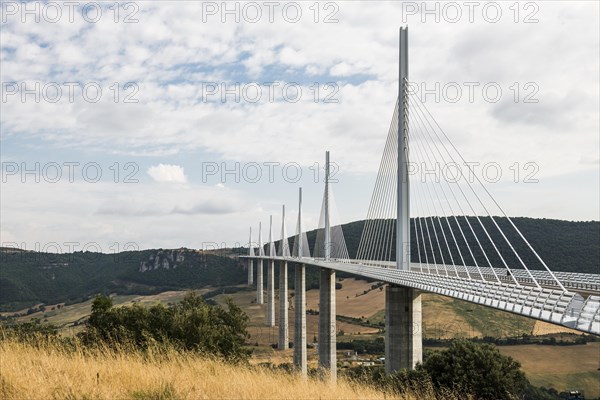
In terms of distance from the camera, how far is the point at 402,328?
30.3m

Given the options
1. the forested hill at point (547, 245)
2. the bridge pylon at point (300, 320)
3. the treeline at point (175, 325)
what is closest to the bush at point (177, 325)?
the treeline at point (175, 325)

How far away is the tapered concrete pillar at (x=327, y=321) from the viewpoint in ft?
176

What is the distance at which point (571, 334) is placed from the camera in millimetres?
76875

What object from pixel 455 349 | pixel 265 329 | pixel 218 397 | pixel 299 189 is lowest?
pixel 265 329

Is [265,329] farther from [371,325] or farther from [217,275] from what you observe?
[217,275]

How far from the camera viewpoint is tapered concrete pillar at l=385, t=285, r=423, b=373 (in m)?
30.0

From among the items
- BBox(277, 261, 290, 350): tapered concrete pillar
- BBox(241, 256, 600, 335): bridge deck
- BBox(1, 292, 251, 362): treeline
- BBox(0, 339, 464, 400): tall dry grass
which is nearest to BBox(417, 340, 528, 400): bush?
Result: BBox(241, 256, 600, 335): bridge deck

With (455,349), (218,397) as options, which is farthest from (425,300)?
(218,397)

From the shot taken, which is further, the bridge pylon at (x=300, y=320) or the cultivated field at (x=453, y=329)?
A: the bridge pylon at (x=300, y=320)

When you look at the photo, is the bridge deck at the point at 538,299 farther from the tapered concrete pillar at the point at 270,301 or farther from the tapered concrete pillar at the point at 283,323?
the tapered concrete pillar at the point at 270,301

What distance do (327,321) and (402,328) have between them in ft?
83.2

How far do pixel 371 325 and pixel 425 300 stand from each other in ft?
56.1

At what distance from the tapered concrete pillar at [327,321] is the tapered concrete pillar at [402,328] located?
77.4ft

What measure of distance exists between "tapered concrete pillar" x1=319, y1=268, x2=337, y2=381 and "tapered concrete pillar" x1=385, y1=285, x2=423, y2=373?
2358 centimetres
